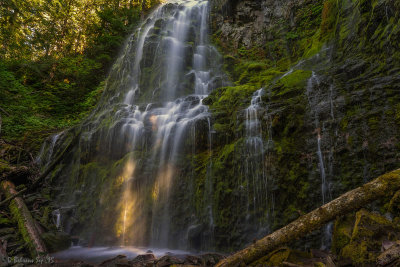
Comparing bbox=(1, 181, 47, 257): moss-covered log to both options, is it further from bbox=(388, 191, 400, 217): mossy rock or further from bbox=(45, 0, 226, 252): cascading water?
bbox=(388, 191, 400, 217): mossy rock

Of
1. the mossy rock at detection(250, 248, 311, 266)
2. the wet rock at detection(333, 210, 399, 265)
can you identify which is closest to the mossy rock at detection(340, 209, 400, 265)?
the wet rock at detection(333, 210, 399, 265)

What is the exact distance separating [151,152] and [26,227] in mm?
3875

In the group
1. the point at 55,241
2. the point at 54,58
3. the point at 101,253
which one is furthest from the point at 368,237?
the point at 54,58

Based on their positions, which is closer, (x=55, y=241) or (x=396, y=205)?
(x=396, y=205)

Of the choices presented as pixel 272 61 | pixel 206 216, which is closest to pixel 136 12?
pixel 272 61

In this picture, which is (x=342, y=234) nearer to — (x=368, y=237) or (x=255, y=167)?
(x=368, y=237)

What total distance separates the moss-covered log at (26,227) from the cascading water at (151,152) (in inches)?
85.9

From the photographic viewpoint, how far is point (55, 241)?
5.70 meters

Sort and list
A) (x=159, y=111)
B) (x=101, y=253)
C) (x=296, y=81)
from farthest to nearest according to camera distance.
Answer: (x=159, y=111), (x=296, y=81), (x=101, y=253)

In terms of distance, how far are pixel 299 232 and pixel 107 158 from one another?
26.7ft

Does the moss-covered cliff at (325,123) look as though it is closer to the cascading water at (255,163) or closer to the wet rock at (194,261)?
the cascading water at (255,163)

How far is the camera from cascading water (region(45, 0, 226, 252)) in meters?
6.42

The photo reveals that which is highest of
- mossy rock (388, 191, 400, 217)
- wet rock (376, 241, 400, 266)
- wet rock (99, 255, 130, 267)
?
mossy rock (388, 191, 400, 217)

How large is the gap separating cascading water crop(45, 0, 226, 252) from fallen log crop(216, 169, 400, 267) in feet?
11.5
